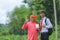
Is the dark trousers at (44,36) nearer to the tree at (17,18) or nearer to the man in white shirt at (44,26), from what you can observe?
the man in white shirt at (44,26)

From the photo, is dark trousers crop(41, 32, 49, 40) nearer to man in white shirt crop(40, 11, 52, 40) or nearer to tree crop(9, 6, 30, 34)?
man in white shirt crop(40, 11, 52, 40)

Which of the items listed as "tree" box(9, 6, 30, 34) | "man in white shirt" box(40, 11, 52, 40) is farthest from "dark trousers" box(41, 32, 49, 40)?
"tree" box(9, 6, 30, 34)

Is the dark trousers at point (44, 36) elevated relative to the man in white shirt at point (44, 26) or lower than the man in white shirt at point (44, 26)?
lower

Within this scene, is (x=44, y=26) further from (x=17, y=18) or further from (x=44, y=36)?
(x=17, y=18)

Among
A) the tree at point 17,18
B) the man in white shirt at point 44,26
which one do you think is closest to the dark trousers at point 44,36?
the man in white shirt at point 44,26

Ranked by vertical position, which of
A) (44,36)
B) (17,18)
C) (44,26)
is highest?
(44,26)

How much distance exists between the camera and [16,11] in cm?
9238

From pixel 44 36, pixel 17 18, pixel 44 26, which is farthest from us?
pixel 17 18

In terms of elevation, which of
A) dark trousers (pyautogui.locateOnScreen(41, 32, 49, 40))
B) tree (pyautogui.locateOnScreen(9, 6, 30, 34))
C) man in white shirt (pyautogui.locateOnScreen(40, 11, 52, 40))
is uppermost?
man in white shirt (pyautogui.locateOnScreen(40, 11, 52, 40))

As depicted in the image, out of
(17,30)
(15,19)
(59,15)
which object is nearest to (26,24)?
(59,15)

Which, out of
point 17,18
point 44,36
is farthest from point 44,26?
point 17,18

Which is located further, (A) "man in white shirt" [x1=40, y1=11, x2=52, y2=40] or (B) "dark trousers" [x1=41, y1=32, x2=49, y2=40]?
(B) "dark trousers" [x1=41, y1=32, x2=49, y2=40]

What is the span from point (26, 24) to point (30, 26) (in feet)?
0.49

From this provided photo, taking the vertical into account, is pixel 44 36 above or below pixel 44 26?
below
